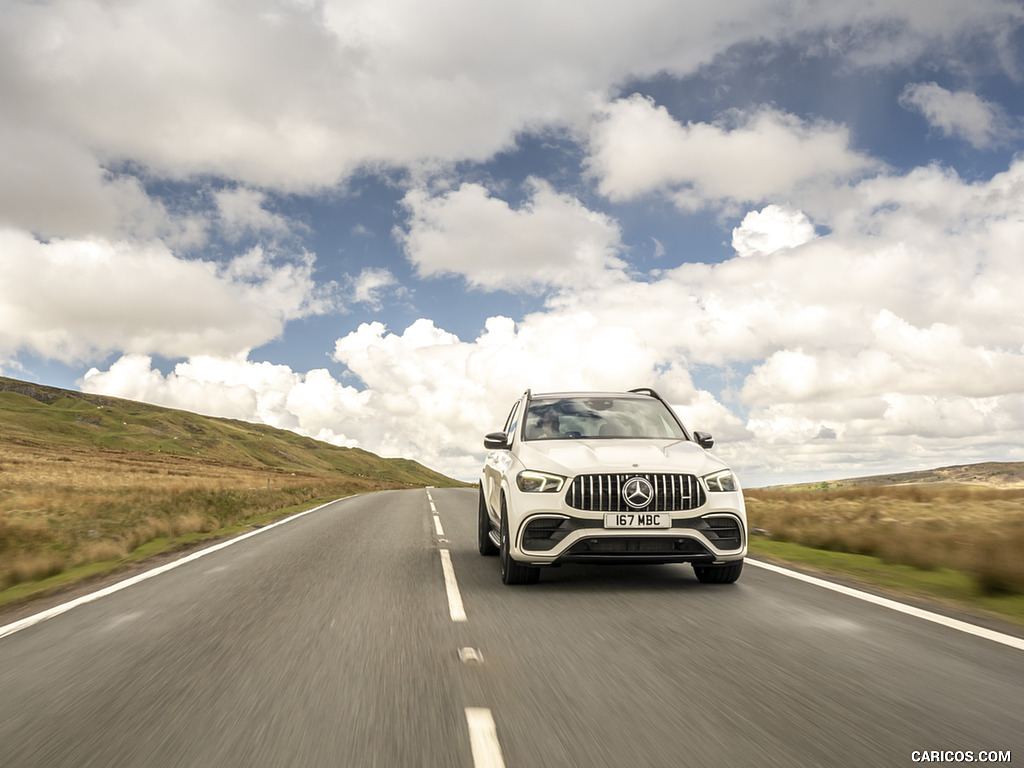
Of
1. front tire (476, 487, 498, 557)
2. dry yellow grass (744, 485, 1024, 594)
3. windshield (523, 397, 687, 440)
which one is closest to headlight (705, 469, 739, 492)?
windshield (523, 397, 687, 440)

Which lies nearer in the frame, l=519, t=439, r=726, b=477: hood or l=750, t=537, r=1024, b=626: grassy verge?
l=750, t=537, r=1024, b=626: grassy verge

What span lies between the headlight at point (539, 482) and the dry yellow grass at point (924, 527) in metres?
4.36

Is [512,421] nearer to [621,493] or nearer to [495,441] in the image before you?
[495,441]

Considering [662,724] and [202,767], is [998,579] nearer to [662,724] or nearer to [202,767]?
[662,724]

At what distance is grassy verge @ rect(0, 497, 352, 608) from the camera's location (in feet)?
25.7

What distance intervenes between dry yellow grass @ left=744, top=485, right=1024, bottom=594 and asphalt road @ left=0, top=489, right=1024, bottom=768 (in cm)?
197

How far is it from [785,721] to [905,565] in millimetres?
6478

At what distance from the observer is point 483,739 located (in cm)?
312

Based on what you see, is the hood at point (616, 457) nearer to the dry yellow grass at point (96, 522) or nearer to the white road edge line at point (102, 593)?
the white road edge line at point (102, 593)

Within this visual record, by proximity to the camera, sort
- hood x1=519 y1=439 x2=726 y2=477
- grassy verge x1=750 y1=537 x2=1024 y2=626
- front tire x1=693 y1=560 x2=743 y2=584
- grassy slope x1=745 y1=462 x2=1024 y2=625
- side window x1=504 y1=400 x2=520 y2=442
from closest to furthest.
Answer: grassy verge x1=750 y1=537 x2=1024 y2=626, hood x1=519 y1=439 x2=726 y2=477, grassy slope x1=745 y1=462 x2=1024 y2=625, front tire x1=693 y1=560 x2=743 y2=584, side window x1=504 y1=400 x2=520 y2=442

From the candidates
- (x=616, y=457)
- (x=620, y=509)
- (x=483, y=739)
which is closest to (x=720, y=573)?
(x=620, y=509)

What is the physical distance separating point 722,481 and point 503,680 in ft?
11.2

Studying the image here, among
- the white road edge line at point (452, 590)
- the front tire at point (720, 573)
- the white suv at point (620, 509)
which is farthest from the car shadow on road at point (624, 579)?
the white road edge line at point (452, 590)

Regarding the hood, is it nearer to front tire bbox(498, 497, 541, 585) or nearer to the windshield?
the windshield
